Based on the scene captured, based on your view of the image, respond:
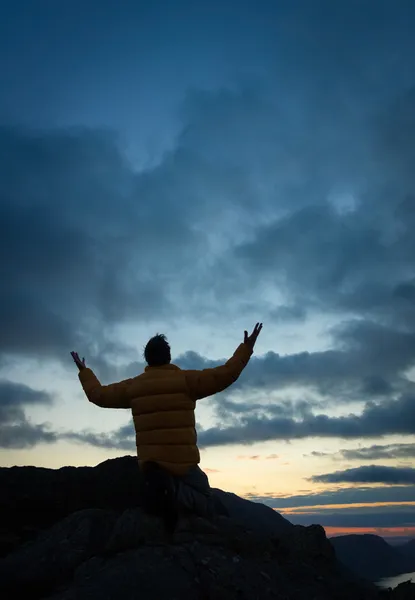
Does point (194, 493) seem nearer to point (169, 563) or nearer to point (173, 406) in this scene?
point (169, 563)

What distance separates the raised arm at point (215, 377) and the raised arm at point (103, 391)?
110 cm

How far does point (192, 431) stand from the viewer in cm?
927

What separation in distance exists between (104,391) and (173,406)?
1388 millimetres

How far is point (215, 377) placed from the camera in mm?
9188

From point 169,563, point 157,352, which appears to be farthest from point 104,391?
point 169,563

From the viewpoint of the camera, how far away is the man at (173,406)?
9.05 meters

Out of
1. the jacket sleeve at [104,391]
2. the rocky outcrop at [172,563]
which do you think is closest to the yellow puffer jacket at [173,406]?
the jacket sleeve at [104,391]

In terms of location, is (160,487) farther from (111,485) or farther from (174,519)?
(111,485)

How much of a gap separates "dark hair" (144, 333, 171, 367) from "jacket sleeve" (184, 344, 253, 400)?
1.57ft

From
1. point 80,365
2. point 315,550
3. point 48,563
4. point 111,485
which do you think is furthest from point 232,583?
point 111,485

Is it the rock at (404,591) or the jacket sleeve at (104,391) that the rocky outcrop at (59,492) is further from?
the jacket sleeve at (104,391)

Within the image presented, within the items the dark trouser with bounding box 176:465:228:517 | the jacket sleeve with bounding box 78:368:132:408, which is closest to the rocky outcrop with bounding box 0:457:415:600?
the dark trouser with bounding box 176:465:228:517

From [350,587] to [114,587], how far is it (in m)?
3.67

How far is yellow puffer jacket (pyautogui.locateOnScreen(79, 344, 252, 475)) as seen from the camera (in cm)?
905
